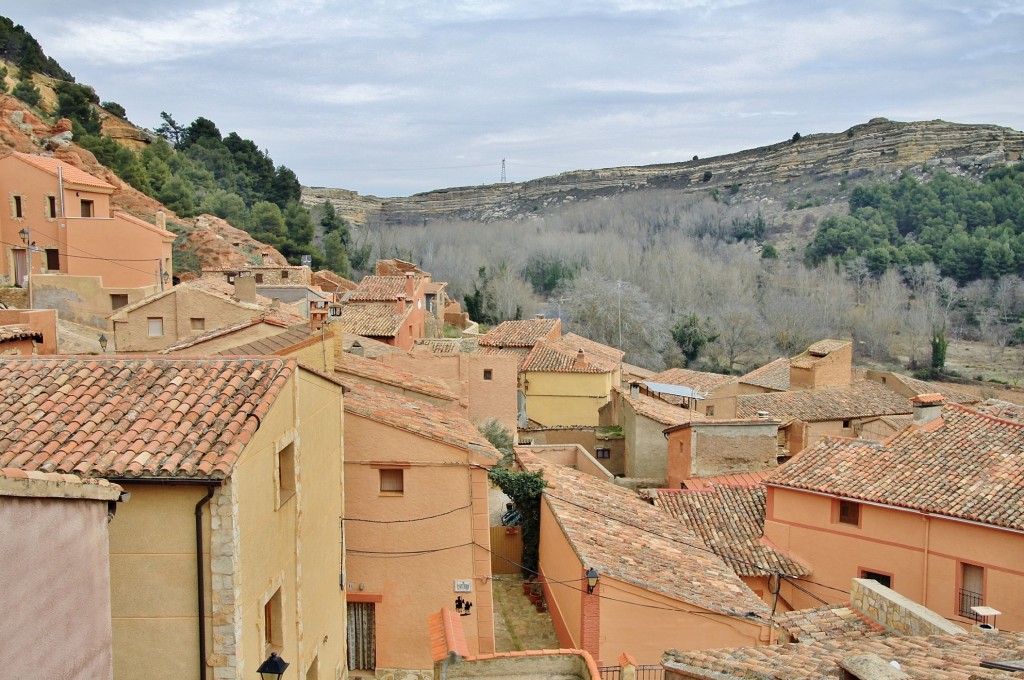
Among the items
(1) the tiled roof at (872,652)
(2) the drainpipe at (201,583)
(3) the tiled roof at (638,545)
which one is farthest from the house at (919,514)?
(2) the drainpipe at (201,583)

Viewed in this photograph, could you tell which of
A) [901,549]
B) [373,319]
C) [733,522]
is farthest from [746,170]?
[901,549]

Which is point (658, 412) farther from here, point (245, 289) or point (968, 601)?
point (245, 289)

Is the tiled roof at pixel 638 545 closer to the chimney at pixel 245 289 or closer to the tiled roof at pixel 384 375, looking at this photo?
the tiled roof at pixel 384 375

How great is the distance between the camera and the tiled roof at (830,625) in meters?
9.94

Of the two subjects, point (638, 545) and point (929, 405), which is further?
point (929, 405)

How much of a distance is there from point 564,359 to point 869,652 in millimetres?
20431

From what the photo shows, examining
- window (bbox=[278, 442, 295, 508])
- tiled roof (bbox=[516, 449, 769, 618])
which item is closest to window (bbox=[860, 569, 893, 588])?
tiled roof (bbox=[516, 449, 769, 618])

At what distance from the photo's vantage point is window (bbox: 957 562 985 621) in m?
13.5

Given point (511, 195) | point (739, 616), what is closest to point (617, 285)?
point (739, 616)

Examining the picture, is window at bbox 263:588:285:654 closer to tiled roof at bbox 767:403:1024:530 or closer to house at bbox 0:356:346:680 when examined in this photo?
house at bbox 0:356:346:680

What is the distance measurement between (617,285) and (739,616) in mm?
43717

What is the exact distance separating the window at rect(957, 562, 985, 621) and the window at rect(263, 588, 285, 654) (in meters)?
11.7

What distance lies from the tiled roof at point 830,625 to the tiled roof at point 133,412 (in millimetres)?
7202

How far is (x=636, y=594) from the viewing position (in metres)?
10.7
